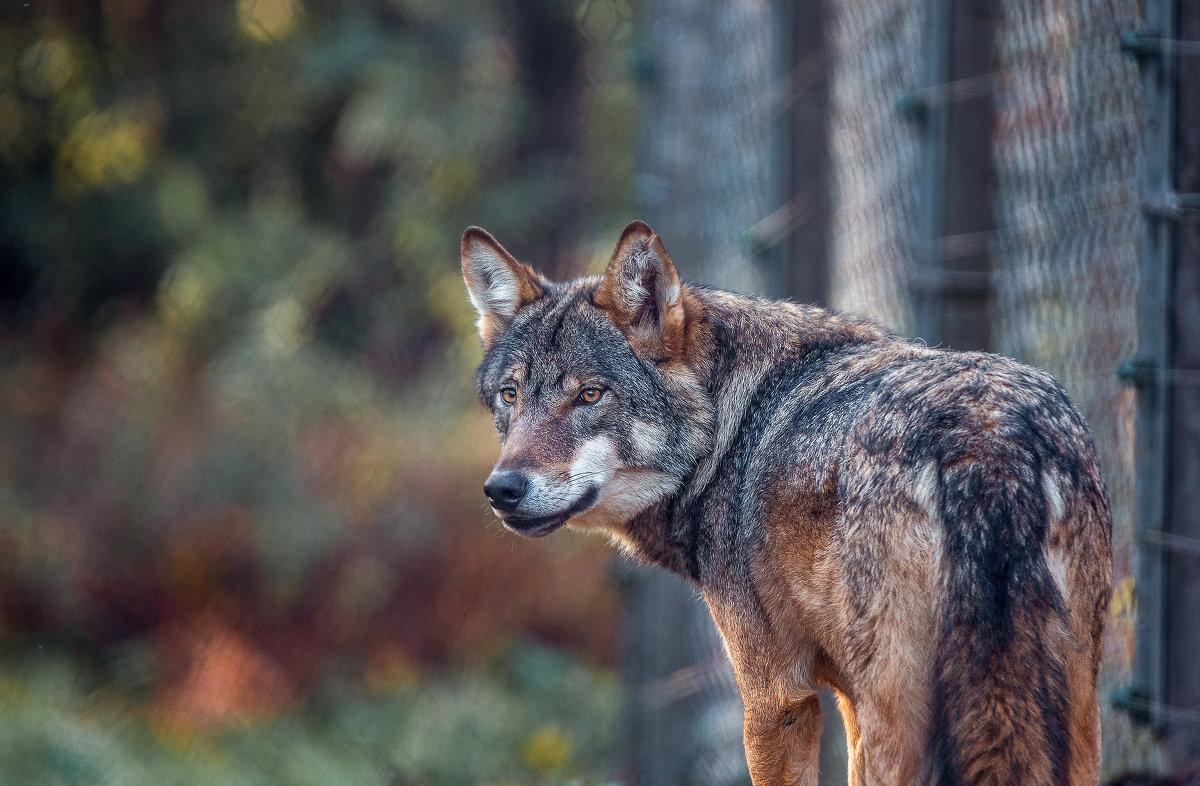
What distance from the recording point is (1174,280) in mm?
3797

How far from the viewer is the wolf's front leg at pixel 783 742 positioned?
304 centimetres

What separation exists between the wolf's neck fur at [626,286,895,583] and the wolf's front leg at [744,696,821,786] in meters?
0.47

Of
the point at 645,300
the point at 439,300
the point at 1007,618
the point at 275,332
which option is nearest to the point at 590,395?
the point at 645,300

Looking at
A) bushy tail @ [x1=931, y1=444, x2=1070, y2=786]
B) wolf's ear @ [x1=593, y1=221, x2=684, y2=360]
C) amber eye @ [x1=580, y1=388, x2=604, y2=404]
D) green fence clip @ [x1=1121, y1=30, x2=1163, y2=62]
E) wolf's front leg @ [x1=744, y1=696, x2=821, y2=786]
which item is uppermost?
green fence clip @ [x1=1121, y1=30, x2=1163, y2=62]

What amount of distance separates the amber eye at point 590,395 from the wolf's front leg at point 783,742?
995 millimetres

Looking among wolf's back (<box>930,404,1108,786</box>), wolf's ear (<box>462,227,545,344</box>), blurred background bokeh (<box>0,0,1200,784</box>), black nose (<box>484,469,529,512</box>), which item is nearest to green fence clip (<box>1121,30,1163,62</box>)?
blurred background bokeh (<box>0,0,1200,784</box>)

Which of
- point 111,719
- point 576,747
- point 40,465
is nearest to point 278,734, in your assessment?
point 111,719

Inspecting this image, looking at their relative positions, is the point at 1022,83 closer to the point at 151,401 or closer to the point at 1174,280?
the point at 1174,280

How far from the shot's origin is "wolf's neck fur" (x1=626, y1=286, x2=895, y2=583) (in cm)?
335

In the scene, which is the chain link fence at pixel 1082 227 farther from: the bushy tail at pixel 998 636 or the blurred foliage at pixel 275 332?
the blurred foliage at pixel 275 332

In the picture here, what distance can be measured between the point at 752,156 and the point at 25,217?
33.4 feet

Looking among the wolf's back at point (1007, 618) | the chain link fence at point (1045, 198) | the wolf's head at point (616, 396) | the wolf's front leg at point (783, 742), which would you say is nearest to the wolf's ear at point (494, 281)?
the wolf's head at point (616, 396)

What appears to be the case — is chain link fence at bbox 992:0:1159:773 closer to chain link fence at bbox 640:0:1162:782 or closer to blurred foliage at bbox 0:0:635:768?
chain link fence at bbox 640:0:1162:782

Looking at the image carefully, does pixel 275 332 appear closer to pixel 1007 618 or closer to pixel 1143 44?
pixel 1143 44
